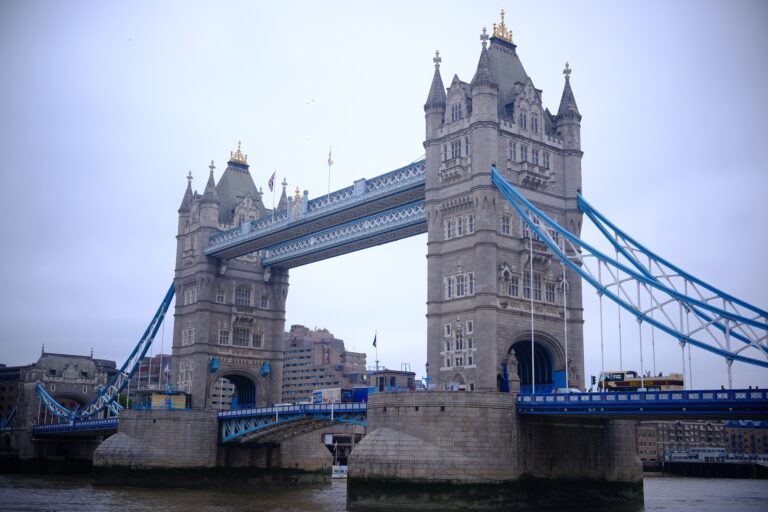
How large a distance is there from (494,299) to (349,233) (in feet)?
64.0

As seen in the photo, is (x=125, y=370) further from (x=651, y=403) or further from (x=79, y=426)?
(x=651, y=403)

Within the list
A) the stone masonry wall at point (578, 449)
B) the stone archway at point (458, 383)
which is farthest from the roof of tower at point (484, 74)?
the stone masonry wall at point (578, 449)

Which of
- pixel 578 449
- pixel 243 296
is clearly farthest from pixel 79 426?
pixel 578 449

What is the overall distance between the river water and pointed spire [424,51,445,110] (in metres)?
26.1

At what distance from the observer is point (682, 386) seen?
1989 inches

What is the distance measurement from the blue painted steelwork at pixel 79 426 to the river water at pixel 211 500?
22.8ft

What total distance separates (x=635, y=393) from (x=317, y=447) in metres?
41.9

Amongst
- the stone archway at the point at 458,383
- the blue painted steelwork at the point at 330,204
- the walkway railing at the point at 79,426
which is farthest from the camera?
the walkway railing at the point at 79,426

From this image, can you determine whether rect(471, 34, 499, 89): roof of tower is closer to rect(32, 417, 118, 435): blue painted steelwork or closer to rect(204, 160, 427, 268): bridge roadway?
rect(204, 160, 427, 268): bridge roadway

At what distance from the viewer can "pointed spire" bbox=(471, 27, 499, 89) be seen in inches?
2216

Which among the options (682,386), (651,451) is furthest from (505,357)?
(651,451)

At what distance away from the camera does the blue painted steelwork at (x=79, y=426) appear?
81250 millimetres

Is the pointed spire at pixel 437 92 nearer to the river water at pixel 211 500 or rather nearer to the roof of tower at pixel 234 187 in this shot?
the river water at pixel 211 500

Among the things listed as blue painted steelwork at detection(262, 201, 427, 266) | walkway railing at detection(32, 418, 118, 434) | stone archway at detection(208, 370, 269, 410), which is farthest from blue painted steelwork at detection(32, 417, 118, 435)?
blue painted steelwork at detection(262, 201, 427, 266)
